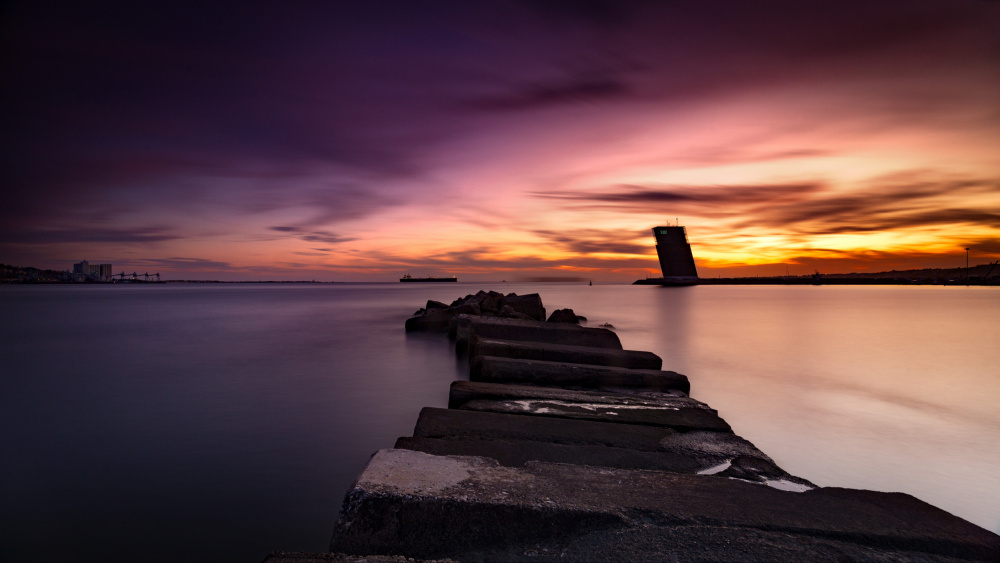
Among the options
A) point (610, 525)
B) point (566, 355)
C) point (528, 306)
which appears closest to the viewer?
point (610, 525)

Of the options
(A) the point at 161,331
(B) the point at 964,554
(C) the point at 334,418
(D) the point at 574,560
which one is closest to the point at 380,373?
(C) the point at 334,418

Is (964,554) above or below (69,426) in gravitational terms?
above

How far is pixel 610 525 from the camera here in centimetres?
177

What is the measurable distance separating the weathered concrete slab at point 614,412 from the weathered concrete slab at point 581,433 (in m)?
0.10

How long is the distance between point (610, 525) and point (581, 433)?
50.1 inches

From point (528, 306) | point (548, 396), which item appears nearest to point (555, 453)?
point (548, 396)

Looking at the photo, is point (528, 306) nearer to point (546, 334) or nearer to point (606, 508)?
point (546, 334)

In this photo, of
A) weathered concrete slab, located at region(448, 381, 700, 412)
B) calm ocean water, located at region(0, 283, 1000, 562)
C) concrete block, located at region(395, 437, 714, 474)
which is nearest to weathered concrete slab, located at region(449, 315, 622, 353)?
calm ocean water, located at region(0, 283, 1000, 562)

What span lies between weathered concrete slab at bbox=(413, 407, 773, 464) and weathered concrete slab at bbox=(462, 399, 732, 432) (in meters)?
0.10

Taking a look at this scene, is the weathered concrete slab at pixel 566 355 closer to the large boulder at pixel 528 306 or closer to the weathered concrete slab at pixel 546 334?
the weathered concrete slab at pixel 546 334

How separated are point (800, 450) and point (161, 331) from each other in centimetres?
1549

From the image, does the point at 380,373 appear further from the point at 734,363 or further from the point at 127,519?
the point at 734,363

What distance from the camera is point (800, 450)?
4500 millimetres

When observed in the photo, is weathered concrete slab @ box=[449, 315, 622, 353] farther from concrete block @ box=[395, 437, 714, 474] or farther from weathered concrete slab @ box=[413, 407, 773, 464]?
concrete block @ box=[395, 437, 714, 474]
